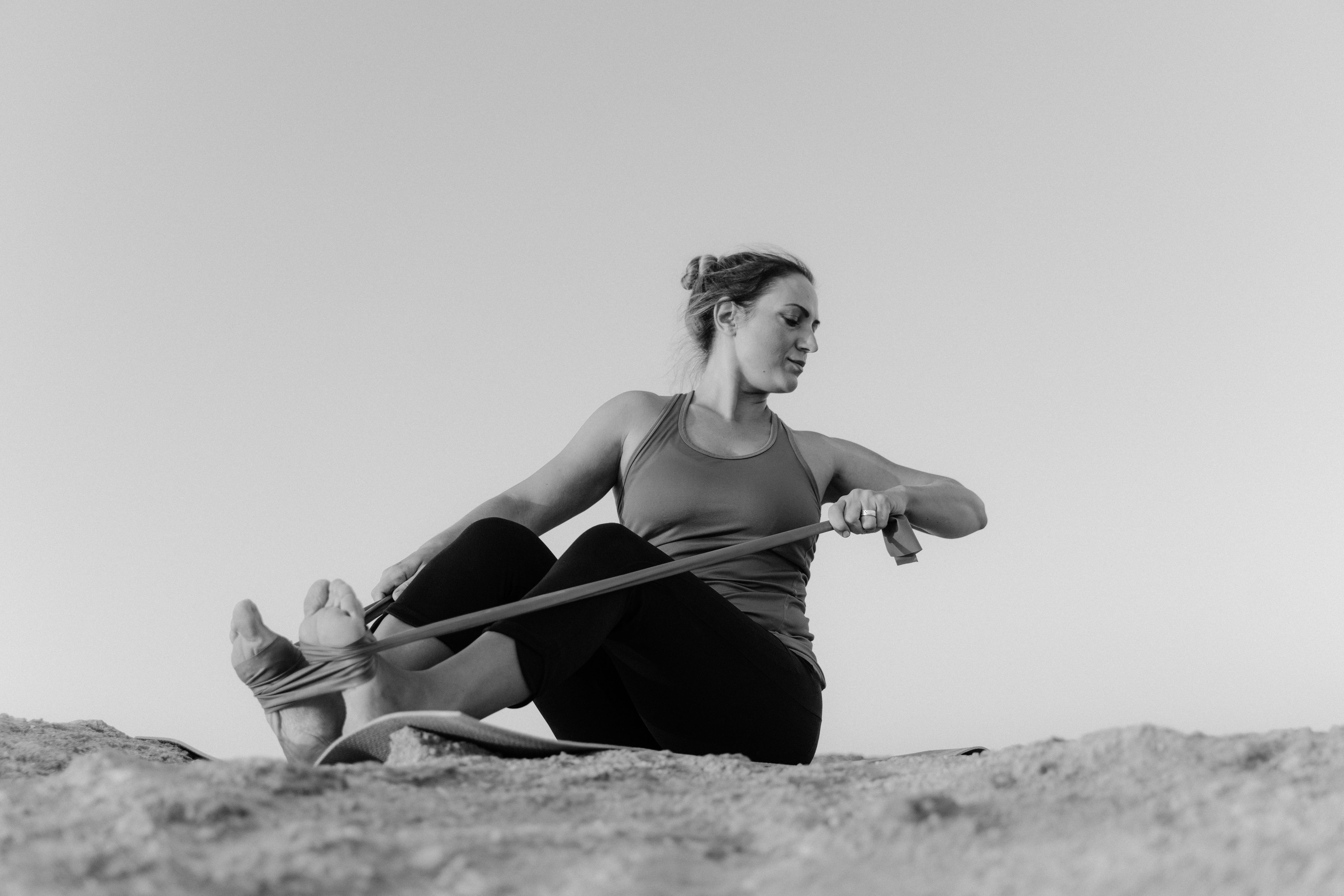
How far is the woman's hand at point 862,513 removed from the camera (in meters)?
1.63

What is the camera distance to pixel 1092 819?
2.76ft

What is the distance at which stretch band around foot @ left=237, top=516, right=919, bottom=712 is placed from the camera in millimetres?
1252

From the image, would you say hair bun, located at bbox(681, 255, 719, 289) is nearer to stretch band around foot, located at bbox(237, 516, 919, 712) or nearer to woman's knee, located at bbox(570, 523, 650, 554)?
stretch band around foot, located at bbox(237, 516, 919, 712)

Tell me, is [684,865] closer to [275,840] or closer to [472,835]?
[472,835]

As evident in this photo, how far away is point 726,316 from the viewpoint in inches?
84.7

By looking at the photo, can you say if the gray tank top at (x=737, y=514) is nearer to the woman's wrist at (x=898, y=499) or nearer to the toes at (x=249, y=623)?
the woman's wrist at (x=898, y=499)

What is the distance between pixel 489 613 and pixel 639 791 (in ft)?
1.26

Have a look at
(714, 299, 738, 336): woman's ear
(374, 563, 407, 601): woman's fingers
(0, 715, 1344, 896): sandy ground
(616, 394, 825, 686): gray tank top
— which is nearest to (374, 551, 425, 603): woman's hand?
(374, 563, 407, 601): woman's fingers

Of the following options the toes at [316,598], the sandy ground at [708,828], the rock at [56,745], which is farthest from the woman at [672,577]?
the rock at [56,745]

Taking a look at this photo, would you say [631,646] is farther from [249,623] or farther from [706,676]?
[249,623]

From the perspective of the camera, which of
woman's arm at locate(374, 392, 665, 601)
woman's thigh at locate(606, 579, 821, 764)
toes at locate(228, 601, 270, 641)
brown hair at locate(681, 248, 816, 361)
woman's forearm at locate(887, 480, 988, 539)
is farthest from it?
brown hair at locate(681, 248, 816, 361)

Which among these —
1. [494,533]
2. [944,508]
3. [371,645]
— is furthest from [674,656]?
[944,508]

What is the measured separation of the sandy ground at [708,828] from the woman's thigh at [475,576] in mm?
403

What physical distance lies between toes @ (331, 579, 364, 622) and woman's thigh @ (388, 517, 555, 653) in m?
0.20
